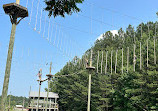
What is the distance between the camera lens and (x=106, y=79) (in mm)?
36750

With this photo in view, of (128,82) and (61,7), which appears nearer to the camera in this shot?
(61,7)

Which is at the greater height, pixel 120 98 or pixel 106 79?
pixel 106 79

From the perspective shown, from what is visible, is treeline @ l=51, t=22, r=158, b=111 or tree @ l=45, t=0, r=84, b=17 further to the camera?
treeline @ l=51, t=22, r=158, b=111

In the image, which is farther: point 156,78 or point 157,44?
point 157,44

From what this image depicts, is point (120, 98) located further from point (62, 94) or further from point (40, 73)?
point (62, 94)

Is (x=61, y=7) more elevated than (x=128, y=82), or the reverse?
(x=61, y=7)

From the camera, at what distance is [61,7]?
6.79m

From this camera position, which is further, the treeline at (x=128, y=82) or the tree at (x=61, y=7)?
the treeline at (x=128, y=82)

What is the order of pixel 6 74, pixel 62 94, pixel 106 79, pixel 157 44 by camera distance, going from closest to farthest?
pixel 6 74 < pixel 157 44 < pixel 106 79 < pixel 62 94

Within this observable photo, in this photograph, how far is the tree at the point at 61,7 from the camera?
6.61 m

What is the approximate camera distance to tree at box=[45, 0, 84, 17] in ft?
21.7

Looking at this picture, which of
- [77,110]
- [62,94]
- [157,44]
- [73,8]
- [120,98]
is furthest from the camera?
[62,94]

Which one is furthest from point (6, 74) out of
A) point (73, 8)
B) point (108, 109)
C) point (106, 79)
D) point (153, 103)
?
point (108, 109)

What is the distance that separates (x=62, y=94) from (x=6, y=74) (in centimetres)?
5476
